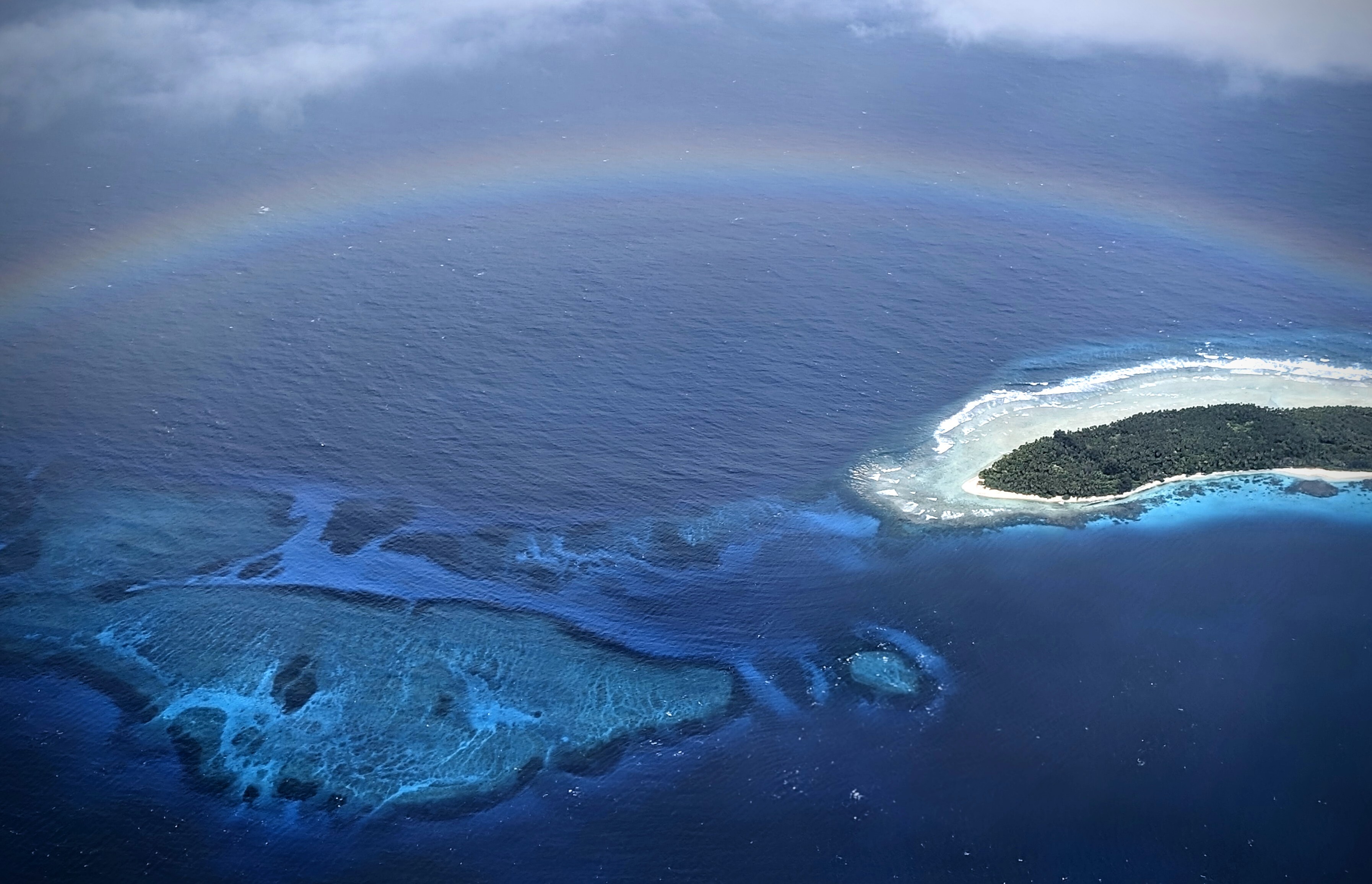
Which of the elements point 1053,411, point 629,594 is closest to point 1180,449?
point 1053,411

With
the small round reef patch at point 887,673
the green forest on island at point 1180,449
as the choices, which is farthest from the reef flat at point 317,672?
the green forest on island at point 1180,449

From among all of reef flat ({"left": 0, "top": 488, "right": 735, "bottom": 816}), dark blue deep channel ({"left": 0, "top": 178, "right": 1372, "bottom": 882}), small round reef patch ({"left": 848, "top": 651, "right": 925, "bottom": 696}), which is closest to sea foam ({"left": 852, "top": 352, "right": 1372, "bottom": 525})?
dark blue deep channel ({"left": 0, "top": 178, "right": 1372, "bottom": 882})

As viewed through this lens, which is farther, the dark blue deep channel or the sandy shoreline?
the sandy shoreline

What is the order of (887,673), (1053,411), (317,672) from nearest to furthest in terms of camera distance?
(887,673) → (317,672) → (1053,411)

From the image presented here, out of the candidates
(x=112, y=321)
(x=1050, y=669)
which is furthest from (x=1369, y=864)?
(x=112, y=321)

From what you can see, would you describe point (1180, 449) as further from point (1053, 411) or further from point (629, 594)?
point (629, 594)

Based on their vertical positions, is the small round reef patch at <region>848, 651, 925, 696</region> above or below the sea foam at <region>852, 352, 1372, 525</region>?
below

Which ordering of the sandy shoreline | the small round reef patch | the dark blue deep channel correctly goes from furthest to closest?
the sandy shoreline, the small round reef patch, the dark blue deep channel

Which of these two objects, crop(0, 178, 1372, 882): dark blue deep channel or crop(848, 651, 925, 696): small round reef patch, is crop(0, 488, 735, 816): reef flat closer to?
crop(0, 178, 1372, 882): dark blue deep channel
